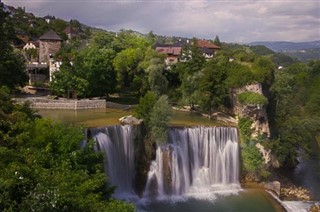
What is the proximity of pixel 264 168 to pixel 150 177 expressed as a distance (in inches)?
345

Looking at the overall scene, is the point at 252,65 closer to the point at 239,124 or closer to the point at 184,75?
the point at 239,124

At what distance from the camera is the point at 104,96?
37.9m

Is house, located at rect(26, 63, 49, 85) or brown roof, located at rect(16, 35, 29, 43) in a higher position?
brown roof, located at rect(16, 35, 29, 43)

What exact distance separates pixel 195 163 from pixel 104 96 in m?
14.3

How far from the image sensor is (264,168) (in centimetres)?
2823

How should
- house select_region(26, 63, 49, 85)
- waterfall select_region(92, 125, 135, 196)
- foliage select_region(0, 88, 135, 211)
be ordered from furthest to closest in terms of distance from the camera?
house select_region(26, 63, 49, 85)
waterfall select_region(92, 125, 135, 196)
foliage select_region(0, 88, 135, 211)

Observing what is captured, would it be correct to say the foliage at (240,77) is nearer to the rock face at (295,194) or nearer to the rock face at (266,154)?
the rock face at (266,154)

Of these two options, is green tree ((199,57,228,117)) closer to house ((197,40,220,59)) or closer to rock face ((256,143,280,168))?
rock face ((256,143,280,168))

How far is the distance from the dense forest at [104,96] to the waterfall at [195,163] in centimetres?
119

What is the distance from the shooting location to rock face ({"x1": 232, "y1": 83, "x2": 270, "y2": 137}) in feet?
99.0

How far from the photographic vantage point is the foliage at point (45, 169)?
941 cm

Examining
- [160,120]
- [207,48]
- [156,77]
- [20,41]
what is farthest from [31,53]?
[160,120]

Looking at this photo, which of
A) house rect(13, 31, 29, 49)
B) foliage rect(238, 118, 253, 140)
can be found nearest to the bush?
foliage rect(238, 118, 253, 140)

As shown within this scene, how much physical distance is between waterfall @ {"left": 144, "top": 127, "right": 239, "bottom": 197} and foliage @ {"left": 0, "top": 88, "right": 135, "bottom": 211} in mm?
10032
